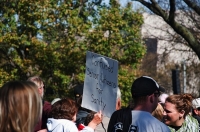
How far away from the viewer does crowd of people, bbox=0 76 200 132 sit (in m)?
2.95

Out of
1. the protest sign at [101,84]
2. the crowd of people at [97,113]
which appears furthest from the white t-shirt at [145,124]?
the protest sign at [101,84]

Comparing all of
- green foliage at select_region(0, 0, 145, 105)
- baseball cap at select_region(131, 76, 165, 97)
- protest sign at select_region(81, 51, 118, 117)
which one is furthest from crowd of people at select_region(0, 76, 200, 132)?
green foliage at select_region(0, 0, 145, 105)

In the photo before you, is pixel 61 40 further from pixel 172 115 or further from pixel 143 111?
pixel 143 111

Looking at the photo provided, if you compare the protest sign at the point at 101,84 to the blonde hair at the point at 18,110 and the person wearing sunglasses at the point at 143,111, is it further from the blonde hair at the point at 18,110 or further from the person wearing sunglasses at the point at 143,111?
the blonde hair at the point at 18,110

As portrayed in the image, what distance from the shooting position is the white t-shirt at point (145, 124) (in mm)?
4113

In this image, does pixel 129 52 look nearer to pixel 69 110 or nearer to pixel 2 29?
pixel 2 29

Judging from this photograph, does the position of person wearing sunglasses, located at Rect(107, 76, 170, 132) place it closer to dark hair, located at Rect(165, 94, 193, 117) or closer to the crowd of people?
the crowd of people

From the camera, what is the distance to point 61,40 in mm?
26281

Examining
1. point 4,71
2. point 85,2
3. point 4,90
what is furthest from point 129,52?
point 4,90

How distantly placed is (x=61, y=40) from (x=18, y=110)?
76.8 ft

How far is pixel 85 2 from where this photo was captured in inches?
1123

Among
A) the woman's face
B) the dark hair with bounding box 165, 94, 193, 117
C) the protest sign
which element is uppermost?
the protest sign

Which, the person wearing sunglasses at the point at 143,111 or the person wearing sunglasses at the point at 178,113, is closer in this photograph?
the person wearing sunglasses at the point at 143,111

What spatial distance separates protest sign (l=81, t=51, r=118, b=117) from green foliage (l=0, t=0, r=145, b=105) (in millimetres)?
19901
